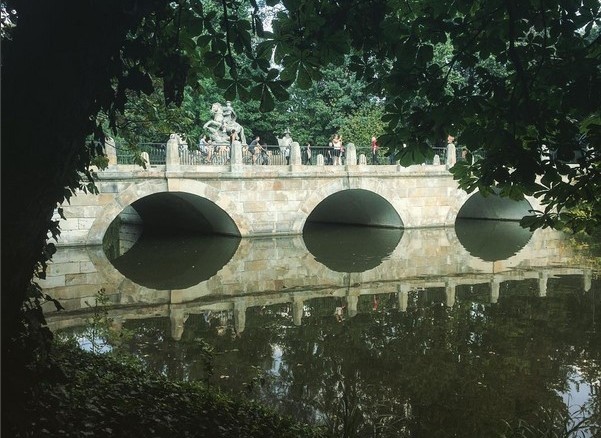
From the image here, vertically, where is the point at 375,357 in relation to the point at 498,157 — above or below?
below

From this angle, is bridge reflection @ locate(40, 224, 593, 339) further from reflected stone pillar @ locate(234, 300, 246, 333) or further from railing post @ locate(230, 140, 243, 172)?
railing post @ locate(230, 140, 243, 172)

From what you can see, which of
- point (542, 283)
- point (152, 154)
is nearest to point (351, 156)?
point (152, 154)

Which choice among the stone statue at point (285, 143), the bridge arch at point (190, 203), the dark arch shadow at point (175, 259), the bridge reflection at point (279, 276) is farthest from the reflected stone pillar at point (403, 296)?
the stone statue at point (285, 143)

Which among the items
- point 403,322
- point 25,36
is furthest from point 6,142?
point 403,322

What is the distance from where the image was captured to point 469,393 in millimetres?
7145

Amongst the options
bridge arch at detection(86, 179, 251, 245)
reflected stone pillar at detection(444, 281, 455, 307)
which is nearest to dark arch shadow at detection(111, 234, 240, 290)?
bridge arch at detection(86, 179, 251, 245)

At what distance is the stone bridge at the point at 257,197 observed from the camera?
17984 mm

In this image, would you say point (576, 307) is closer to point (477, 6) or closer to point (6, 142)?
point (477, 6)

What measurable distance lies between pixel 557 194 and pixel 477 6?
5.98ft

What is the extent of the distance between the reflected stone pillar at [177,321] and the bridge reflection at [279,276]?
0.06 feet

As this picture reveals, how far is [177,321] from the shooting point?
10625 millimetres

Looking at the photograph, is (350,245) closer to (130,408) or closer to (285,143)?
(285,143)

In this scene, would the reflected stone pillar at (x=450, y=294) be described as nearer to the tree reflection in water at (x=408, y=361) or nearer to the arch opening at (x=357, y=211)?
the tree reflection in water at (x=408, y=361)

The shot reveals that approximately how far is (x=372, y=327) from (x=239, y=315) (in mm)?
2541
